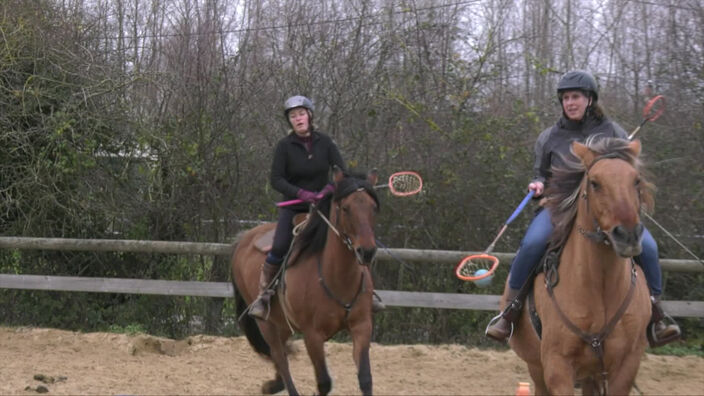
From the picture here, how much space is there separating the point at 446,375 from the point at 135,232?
5.27 metres

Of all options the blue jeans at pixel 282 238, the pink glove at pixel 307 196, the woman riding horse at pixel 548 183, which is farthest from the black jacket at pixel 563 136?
the blue jeans at pixel 282 238

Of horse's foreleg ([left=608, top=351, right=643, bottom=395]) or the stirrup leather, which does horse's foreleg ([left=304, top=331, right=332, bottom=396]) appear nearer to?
the stirrup leather

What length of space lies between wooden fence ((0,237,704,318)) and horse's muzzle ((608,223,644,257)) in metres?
4.94

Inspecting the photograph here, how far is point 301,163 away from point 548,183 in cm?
250

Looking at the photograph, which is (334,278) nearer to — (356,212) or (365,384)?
(356,212)

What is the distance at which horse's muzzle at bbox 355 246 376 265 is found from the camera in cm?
579

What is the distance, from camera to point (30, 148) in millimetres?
10883

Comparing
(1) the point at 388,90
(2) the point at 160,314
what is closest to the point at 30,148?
(2) the point at 160,314

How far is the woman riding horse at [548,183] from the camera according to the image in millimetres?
4879

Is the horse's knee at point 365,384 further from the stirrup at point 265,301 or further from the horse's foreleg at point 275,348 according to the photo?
the stirrup at point 265,301

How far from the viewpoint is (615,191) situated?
12.6 ft

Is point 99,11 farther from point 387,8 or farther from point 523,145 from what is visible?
point 523,145

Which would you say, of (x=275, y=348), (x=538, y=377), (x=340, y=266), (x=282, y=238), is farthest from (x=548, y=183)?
(x=275, y=348)

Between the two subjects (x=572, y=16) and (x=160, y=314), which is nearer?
(x=160, y=314)
